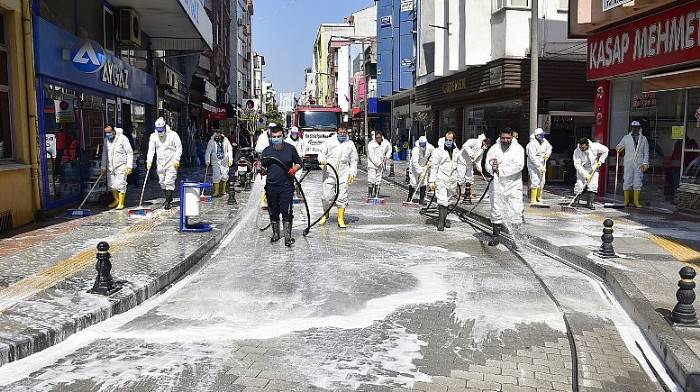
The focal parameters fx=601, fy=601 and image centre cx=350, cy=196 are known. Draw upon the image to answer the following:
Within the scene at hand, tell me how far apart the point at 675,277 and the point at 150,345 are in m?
5.97

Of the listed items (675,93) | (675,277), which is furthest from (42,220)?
(675,93)

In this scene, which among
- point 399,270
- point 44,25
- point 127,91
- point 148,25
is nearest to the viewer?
point 399,270

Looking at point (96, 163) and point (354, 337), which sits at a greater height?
point (96, 163)

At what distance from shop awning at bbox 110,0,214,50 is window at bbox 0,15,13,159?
210 inches

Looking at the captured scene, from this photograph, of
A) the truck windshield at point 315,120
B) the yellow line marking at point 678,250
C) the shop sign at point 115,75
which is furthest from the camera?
the truck windshield at point 315,120

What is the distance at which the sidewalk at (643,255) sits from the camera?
4.93 metres

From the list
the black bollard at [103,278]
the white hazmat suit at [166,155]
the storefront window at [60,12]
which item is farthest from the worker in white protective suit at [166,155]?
the black bollard at [103,278]

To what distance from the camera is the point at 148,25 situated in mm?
18312

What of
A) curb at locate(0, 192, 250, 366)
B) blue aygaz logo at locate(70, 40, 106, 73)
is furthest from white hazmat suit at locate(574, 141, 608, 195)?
blue aygaz logo at locate(70, 40, 106, 73)

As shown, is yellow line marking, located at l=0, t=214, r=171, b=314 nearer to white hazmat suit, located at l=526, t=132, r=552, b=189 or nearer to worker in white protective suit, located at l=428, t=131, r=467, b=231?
worker in white protective suit, located at l=428, t=131, r=467, b=231

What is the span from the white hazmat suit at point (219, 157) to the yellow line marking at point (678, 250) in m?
10.5

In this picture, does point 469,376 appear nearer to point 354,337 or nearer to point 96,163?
point 354,337

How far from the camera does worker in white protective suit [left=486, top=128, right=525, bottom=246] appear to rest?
979cm

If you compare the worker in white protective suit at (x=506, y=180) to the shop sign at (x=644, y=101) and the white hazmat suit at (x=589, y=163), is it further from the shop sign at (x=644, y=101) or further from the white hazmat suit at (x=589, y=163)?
the shop sign at (x=644, y=101)
